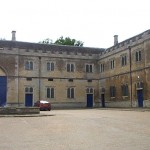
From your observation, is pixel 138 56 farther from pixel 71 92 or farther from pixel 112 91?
pixel 71 92

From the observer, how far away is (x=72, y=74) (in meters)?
47.6

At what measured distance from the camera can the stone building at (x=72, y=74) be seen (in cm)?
4010

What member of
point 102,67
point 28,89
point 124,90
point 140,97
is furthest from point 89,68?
point 140,97

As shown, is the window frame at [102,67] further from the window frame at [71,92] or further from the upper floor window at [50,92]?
the upper floor window at [50,92]

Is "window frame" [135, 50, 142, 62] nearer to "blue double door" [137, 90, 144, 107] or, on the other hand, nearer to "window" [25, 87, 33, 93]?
"blue double door" [137, 90, 144, 107]

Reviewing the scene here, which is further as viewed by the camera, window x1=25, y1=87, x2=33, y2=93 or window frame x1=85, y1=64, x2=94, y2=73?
window frame x1=85, y1=64, x2=94, y2=73

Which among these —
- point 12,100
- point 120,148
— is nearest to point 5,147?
point 120,148

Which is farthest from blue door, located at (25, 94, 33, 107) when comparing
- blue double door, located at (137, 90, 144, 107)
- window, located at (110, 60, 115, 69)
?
blue double door, located at (137, 90, 144, 107)

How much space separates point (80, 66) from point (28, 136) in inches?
1429

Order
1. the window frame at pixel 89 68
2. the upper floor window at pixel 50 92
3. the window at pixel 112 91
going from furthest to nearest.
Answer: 1. the window frame at pixel 89 68
2. the upper floor window at pixel 50 92
3. the window at pixel 112 91

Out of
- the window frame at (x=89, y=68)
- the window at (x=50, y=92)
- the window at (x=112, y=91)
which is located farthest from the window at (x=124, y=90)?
the window at (x=50, y=92)

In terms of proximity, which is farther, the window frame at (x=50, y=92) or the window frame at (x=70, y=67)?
the window frame at (x=70, y=67)

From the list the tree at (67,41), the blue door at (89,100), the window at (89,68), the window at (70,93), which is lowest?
the blue door at (89,100)

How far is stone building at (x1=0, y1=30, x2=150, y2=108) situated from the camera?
4010cm
